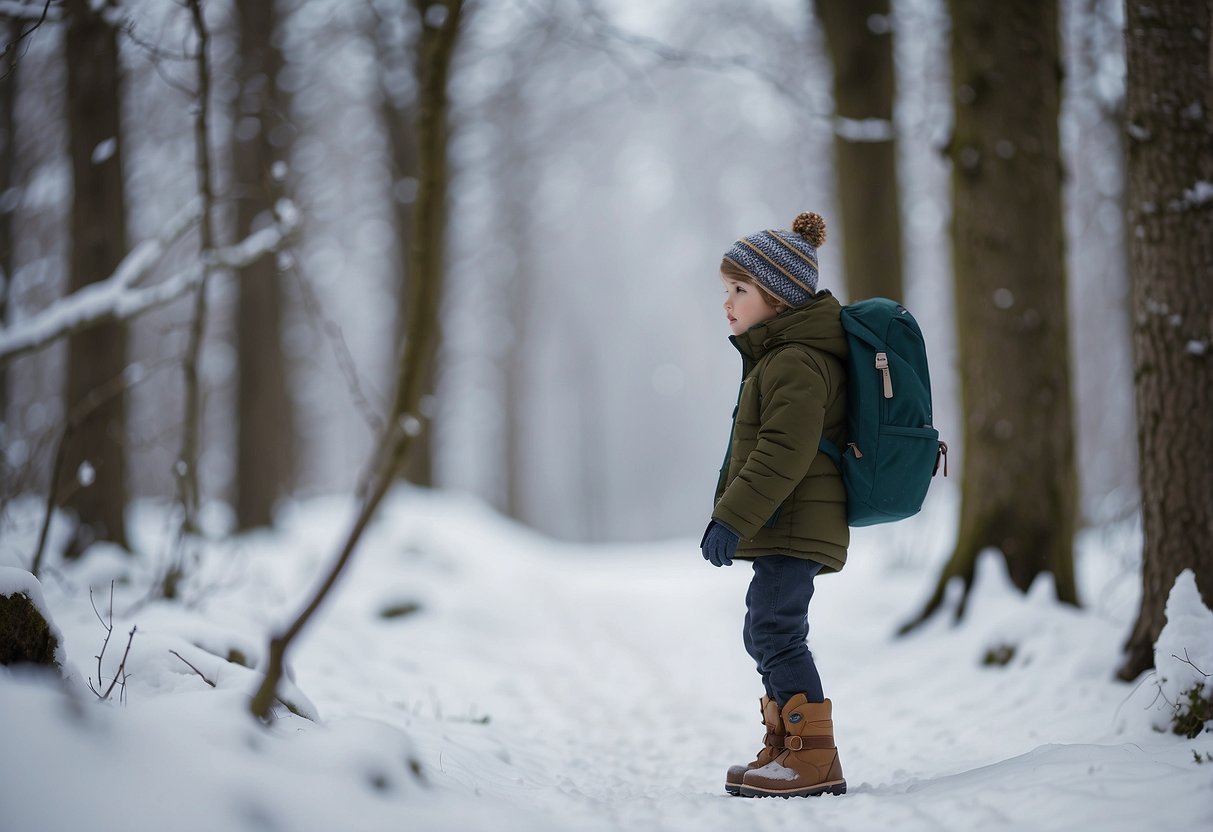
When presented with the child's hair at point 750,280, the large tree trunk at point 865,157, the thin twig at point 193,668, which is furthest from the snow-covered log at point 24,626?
the large tree trunk at point 865,157

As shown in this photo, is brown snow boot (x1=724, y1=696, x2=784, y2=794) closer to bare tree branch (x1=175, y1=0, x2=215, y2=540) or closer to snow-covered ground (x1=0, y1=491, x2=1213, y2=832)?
snow-covered ground (x1=0, y1=491, x2=1213, y2=832)

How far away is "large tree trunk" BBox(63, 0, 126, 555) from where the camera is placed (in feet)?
22.2

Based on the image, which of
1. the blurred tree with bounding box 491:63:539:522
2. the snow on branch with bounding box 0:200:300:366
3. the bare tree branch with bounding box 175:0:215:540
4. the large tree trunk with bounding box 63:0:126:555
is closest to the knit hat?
the bare tree branch with bounding box 175:0:215:540

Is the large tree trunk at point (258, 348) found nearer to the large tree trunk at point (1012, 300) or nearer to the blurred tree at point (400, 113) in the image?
the blurred tree at point (400, 113)

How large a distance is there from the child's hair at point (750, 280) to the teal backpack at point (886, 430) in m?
0.25

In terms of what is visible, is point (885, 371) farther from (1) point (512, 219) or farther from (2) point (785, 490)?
(1) point (512, 219)

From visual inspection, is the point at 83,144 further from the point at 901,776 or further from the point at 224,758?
the point at 901,776

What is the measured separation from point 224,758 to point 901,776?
217 centimetres

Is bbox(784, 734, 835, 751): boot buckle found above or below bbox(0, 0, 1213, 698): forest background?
below

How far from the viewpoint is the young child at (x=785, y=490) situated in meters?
2.67

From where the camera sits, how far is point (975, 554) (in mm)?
5094

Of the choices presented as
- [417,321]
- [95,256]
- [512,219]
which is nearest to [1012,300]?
[417,321]

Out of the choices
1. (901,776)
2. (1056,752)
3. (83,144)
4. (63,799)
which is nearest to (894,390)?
(1056,752)

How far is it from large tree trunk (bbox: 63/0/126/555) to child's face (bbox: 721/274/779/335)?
5514mm
